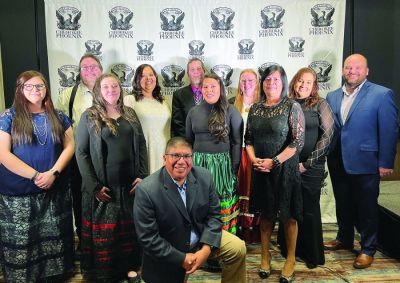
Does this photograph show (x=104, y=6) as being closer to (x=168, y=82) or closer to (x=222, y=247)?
(x=168, y=82)

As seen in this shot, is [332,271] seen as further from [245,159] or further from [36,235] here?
[36,235]

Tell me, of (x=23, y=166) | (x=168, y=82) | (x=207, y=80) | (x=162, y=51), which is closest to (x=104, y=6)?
(x=162, y=51)

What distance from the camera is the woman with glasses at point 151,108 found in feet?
10.2

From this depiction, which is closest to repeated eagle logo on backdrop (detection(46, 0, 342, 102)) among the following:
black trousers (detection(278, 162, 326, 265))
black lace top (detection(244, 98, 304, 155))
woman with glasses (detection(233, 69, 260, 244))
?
woman with glasses (detection(233, 69, 260, 244))

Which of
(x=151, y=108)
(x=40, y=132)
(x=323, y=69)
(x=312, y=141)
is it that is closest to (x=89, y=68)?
(x=151, y=108)

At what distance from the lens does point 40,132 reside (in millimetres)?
2479

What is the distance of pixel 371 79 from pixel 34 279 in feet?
12.1

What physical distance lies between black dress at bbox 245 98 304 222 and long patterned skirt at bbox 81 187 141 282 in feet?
3.12

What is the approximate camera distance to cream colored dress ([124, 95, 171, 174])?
3.12 metres

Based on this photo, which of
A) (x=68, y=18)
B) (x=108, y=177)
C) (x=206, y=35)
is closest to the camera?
(x=108, y=177)

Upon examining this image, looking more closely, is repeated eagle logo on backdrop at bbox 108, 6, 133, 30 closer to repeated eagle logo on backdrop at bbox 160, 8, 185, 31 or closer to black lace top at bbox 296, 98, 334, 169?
repeated eagle logo on backdrop at bbox 160, 8, 185, 31

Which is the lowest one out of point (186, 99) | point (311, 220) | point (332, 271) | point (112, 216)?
point (332, 271)

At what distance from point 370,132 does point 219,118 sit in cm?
119

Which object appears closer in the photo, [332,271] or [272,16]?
[332,271]
